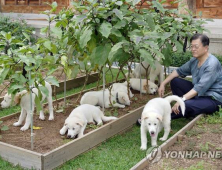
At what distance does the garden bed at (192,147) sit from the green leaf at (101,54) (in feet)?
4.32

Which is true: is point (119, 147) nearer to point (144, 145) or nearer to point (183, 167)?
point (144, 145)

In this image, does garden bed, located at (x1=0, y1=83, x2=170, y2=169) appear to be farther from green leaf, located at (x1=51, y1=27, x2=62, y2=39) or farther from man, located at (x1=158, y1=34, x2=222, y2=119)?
green leaf, located at (x1=51, y1=27, x2=62, y2=39)

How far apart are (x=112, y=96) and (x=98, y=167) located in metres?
2.05

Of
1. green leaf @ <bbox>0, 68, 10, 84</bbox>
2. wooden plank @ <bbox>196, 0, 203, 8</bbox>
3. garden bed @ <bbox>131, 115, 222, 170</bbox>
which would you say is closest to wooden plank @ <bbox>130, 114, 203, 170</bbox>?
garden bed @ <bbox>131, 115, 222, 170</bbox>

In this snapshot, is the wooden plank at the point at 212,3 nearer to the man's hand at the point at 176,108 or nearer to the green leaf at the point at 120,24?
the man's hand at the point at 176,108

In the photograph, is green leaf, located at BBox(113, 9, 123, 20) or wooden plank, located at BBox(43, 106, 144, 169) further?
green leaf, located at BBox(113, 9, 123, 20)

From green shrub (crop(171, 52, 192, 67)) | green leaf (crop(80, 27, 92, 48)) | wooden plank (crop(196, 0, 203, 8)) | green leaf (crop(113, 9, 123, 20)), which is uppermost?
wooden plank (crop(196, 0, 203, 8))

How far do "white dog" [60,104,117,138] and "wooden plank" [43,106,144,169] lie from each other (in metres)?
0.16

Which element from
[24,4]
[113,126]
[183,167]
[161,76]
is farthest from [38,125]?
[24,4]

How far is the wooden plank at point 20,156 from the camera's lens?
12.0 ft

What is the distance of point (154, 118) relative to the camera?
13.1ft

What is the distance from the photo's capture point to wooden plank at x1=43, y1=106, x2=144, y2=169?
3.73 meters

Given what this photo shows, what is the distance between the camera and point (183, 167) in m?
3.55

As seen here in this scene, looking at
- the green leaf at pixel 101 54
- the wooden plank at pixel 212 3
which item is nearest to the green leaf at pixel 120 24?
the green leaf at pixel 101 54
